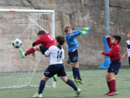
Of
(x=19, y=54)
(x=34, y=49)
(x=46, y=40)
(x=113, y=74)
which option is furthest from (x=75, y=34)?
(x=19, y=54)

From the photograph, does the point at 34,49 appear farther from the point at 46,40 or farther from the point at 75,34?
the point at 75,34

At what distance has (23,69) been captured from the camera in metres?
9.26

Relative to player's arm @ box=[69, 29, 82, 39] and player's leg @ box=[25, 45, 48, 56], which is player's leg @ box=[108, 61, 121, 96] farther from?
player's leg @ box=[25, 45, 48, 56]

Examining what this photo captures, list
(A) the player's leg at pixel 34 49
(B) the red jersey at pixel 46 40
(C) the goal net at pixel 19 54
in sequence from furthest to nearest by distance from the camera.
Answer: (C) the goal net at pixel 19 54 < (B) the red jersey at pixel 46 40 < (A) the player's leg at pixel 34 49

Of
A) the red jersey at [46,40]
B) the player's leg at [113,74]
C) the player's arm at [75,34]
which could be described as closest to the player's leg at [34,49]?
the red jersey at [46,40]

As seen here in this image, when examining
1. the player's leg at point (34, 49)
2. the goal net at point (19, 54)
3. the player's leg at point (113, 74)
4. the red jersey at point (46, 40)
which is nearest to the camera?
the player's leg at point (113, 74)

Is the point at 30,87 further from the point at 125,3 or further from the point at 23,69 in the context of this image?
the point at 125,3

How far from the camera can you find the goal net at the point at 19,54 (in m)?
7.62

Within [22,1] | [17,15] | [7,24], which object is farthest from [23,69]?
[22,1]

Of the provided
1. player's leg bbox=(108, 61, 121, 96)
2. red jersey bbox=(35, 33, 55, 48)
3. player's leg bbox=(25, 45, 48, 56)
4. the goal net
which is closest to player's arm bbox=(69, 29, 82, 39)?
the goal net

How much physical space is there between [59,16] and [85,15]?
4.56 ft

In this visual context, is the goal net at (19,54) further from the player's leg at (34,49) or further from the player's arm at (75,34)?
the player's leg at (34,49)

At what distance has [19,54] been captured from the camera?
10062 millimetres

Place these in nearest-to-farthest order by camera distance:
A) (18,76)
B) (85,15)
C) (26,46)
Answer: (18,76) < (26,46) < (85,15)
